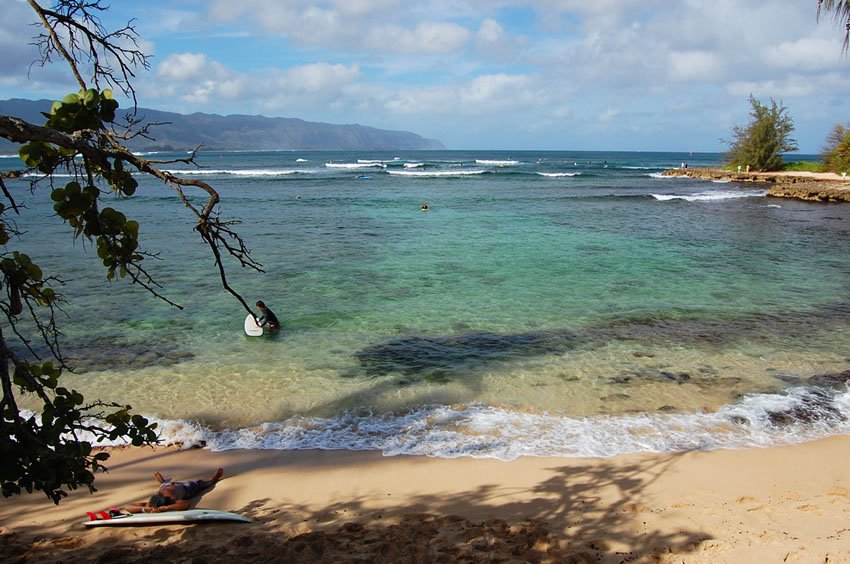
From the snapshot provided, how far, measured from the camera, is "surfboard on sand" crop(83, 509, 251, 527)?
16.9 ft

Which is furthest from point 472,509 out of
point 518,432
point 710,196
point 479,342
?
point 710,196

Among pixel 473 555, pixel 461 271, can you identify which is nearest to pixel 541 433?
pixel 473 555

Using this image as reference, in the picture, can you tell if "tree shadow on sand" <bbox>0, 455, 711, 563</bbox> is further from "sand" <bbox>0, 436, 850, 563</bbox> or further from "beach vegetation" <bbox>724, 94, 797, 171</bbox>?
"beach vegetation" <bbox>724, 94, 797, 171</bbox>

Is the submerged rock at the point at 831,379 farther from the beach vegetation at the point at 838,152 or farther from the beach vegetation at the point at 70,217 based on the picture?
the beach vegetation at the point at 838,152

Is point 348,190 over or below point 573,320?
over

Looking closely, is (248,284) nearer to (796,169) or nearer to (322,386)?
(322,386)

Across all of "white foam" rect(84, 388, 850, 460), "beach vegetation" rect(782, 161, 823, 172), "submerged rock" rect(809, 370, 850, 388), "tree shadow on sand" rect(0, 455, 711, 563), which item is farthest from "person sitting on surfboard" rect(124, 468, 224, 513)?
"beach vegetation" rect(782, 161, 823, 172)

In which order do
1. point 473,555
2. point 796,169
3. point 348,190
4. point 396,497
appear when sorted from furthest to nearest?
point 796,169 → point 348,190 → point 396,497 → point 473,555

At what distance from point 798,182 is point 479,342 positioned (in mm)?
44981

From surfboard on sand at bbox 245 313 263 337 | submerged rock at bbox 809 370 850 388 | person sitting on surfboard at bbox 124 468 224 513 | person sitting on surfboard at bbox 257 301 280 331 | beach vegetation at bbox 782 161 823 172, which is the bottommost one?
person sitting on surfboard at bbox 124 468 224 513

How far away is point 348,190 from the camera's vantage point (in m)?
43.0

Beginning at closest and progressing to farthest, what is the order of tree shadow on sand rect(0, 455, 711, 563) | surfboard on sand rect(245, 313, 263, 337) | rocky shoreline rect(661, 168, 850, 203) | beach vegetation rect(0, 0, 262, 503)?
beach vegetation rect(0, 0, 262, 503), tree shadow on sand rect(0, 455, 711, 563), surfboard on sand rect(245, 313, 263, 337), rocky shoreline rect(661, 168, 850, 203)

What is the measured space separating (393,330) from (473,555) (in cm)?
674

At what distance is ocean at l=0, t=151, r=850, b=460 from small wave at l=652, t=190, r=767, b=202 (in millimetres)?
15846
